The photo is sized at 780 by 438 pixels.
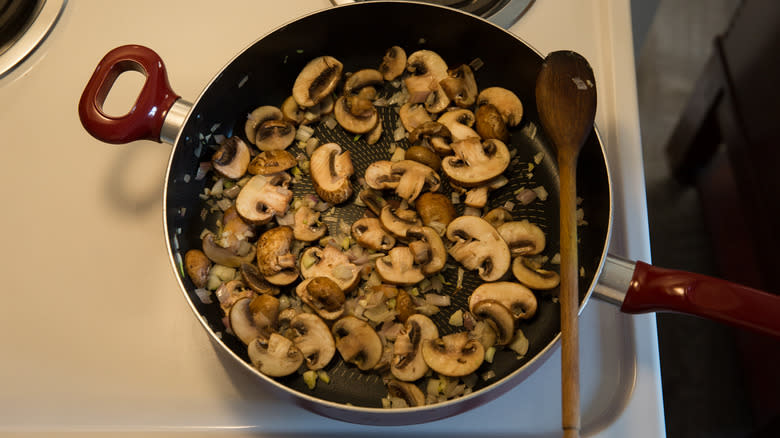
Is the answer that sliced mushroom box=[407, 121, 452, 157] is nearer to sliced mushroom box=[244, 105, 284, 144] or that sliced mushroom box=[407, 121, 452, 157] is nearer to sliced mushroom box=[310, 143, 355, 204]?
sliced mushroom box=[310, 143, 355, 204]

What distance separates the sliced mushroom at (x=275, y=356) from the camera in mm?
850

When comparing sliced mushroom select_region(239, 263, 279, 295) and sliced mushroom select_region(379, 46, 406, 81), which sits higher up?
sliced mushroom select_region(379, 46, 406, 81)

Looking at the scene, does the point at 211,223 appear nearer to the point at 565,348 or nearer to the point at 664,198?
the point at 565,348

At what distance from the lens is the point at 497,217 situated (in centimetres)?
100

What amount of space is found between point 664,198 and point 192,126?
1645 mm

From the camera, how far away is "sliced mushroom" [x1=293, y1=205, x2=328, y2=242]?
1.00 meters

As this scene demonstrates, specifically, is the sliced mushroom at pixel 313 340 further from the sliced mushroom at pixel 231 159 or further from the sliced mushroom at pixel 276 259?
the sliced mushroom at pixel 231 159

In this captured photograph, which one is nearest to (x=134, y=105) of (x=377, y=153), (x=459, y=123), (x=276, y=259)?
(x=276, y=259)

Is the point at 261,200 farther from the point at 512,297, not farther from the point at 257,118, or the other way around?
the point at 512,297

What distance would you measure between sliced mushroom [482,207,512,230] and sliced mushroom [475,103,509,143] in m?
0.14

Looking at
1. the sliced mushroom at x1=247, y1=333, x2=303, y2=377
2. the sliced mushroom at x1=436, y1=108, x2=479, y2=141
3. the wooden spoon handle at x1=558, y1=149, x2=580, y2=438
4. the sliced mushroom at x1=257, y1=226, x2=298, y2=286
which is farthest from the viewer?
the sliced mushroom at x1=436, y1=108, x2=479, y2=141

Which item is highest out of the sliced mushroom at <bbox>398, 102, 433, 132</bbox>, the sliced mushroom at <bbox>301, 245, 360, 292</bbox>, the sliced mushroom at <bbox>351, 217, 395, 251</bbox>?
the sliced mushroom at <bbox>398, 102, 433, 132</bbox>

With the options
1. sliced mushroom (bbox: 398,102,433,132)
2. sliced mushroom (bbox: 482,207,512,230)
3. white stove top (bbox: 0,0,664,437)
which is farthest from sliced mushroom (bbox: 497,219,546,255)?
sliced mushroom (bbox: 398,102,433,132)

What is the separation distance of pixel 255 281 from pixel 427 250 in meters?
0.29
